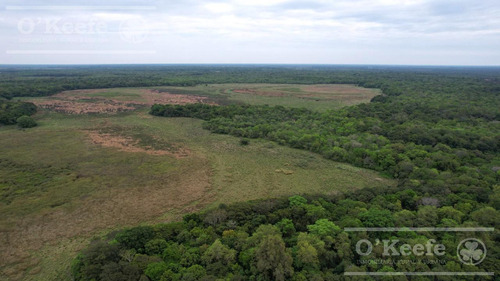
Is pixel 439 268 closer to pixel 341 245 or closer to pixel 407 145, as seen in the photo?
pixel 341 245

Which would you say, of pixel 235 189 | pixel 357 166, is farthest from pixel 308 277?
pixel 357 166

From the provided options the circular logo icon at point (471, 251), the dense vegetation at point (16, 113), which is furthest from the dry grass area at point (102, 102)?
the circular logo icon at point (471, 251)

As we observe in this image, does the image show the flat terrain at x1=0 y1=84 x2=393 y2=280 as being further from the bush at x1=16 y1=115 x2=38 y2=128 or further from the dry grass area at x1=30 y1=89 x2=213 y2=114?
the dry grass area at x1=30 y1=89 x2=213 y2=114

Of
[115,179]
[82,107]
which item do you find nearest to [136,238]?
[115,179]

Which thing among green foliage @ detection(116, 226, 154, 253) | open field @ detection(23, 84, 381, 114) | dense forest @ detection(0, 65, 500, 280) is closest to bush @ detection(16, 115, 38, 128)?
open field @ detection(23, 84, 381, 114)

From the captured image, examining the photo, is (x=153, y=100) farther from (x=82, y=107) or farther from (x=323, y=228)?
(x=323, y=228)

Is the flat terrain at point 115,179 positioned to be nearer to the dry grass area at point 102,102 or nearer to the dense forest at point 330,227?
the dense forest at point 330,227
